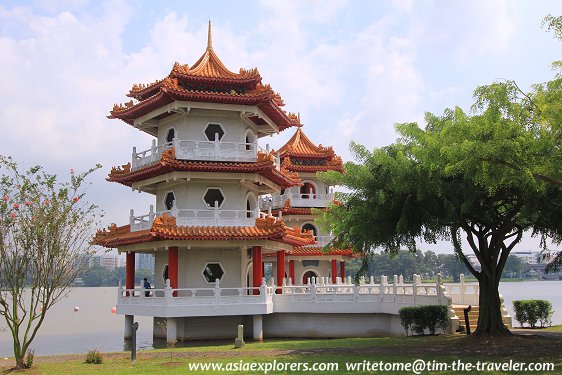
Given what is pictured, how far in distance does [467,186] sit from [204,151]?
13.4 metres

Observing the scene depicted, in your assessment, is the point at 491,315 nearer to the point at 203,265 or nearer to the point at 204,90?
the point at 203,265

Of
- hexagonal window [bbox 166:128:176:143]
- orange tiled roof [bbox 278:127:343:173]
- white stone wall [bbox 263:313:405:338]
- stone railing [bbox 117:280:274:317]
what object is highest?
orange tiled roof [bbox 278:127:343:173]

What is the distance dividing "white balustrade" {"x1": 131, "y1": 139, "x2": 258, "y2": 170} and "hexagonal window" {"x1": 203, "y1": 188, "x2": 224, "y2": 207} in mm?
1761

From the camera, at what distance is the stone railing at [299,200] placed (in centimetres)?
3938

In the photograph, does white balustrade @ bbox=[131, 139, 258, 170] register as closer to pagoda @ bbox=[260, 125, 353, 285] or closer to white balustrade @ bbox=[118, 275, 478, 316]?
white balustrade @ bbox=[118, 275, 478, 316]

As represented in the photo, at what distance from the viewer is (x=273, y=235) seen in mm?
24984

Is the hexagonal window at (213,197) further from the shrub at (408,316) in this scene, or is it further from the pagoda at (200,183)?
the shrub at (408,316)

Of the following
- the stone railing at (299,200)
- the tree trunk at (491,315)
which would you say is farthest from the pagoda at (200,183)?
the stone railing at (299,200)

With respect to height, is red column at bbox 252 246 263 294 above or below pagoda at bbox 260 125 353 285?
below

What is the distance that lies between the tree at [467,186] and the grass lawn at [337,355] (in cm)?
182

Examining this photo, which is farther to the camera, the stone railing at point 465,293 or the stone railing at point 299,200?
the stone railing at point 299,200

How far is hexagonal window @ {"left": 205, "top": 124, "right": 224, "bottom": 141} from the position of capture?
2725cm

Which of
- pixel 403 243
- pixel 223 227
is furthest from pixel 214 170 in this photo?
pixel 403 243

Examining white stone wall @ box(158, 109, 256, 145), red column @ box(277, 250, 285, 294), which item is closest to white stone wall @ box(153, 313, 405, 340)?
red column @ box(277, 250, 285, 294)
